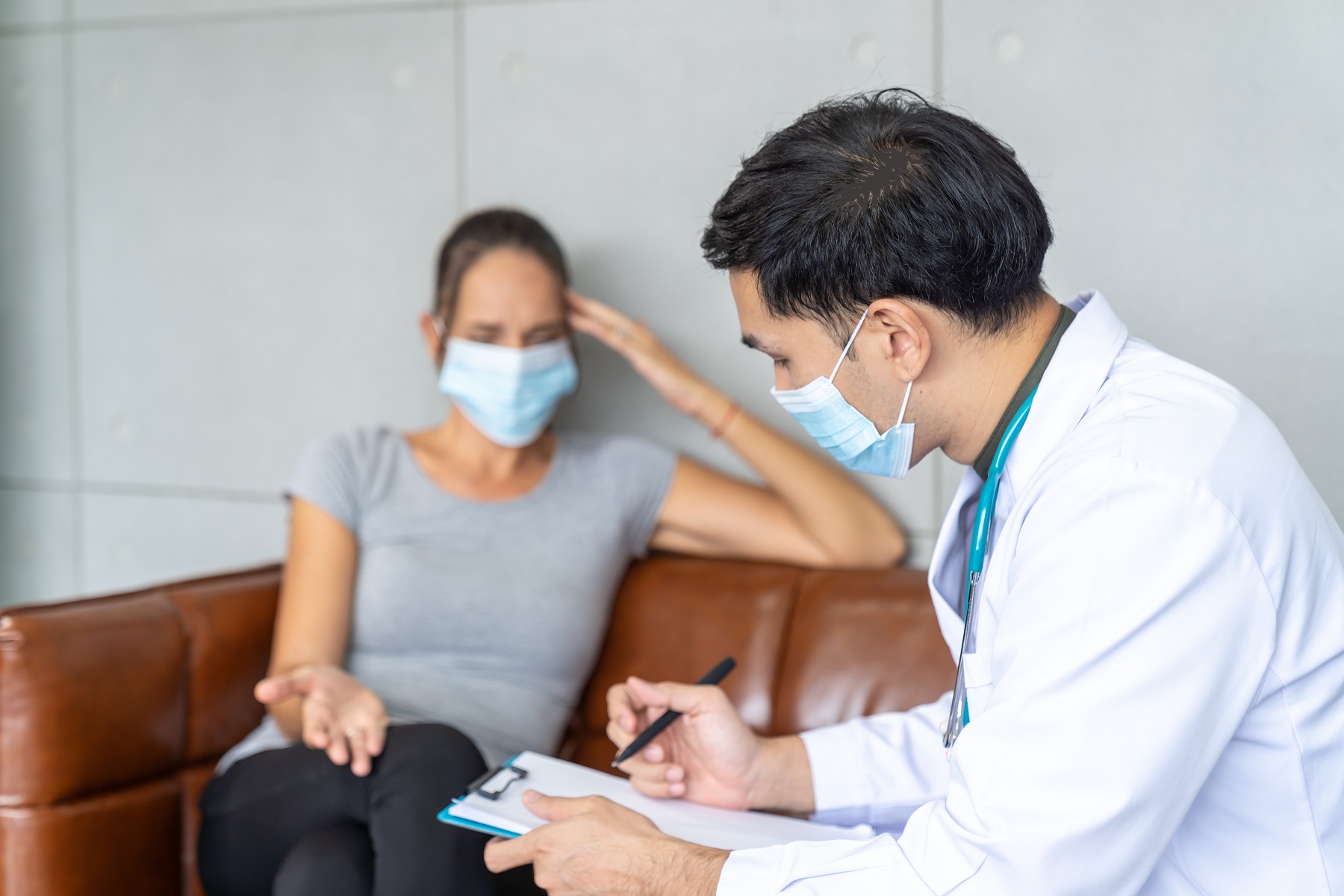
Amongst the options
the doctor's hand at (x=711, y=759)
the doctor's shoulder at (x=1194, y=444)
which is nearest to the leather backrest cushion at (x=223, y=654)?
the doctor's hand at (x=711, y=759)

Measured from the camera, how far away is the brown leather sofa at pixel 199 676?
5.46 ft

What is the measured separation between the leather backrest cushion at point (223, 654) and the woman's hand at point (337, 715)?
0.33m

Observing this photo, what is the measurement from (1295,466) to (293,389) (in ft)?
7.21

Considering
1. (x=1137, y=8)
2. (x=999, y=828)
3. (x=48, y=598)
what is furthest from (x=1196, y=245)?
(x=48, y=598)

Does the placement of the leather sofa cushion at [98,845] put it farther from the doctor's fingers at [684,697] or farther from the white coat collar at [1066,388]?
the white coat collar at [1066,388]

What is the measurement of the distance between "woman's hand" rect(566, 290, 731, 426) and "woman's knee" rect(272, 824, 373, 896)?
38.3 inches

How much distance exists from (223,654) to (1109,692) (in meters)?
1.59

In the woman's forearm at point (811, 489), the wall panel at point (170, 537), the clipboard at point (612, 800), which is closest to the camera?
the clipboard at point (612, 800)

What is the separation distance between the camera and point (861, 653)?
1895mm

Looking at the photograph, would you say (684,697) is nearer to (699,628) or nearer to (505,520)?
(699,628)

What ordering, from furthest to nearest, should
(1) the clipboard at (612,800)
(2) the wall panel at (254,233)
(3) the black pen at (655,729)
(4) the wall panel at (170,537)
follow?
(4) the wall panel at (170,537)
(2) the wall panel at (254,233)
(3) the black pen at (655,729)
(1) the clipboard at (612,800)

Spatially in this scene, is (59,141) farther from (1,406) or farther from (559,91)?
(559,91)

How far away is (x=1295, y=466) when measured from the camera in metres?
1.03

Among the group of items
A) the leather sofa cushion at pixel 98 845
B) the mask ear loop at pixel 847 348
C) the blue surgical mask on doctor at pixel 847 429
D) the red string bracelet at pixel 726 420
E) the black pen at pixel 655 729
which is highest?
the mask ear loop at pixel 847 348
